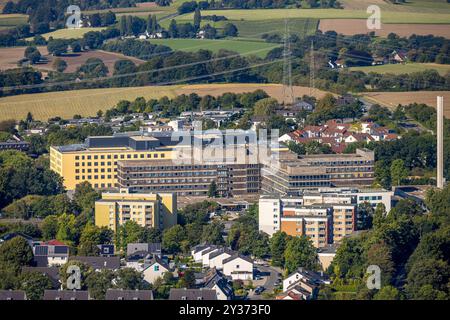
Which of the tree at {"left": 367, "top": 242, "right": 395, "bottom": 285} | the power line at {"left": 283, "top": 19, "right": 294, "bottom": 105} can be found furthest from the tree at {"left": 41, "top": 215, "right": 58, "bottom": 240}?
the power line at {"left": 283, "top": 19, "right": 294, "bottom": 105}

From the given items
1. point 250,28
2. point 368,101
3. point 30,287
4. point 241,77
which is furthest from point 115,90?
point 30,287

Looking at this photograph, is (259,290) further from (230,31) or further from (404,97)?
(230,31)

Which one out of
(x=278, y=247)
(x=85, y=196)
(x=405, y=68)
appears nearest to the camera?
(x=278, y=247)

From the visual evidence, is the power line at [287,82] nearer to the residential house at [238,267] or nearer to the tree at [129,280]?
the residential house at [238,267]

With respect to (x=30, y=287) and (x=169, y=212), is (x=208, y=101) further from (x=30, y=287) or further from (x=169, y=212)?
(x=30, y=287)

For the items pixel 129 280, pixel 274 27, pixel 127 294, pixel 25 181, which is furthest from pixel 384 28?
pixel 127 294

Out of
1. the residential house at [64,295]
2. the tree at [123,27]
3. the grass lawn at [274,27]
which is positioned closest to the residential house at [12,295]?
the residential house at [64,295]
